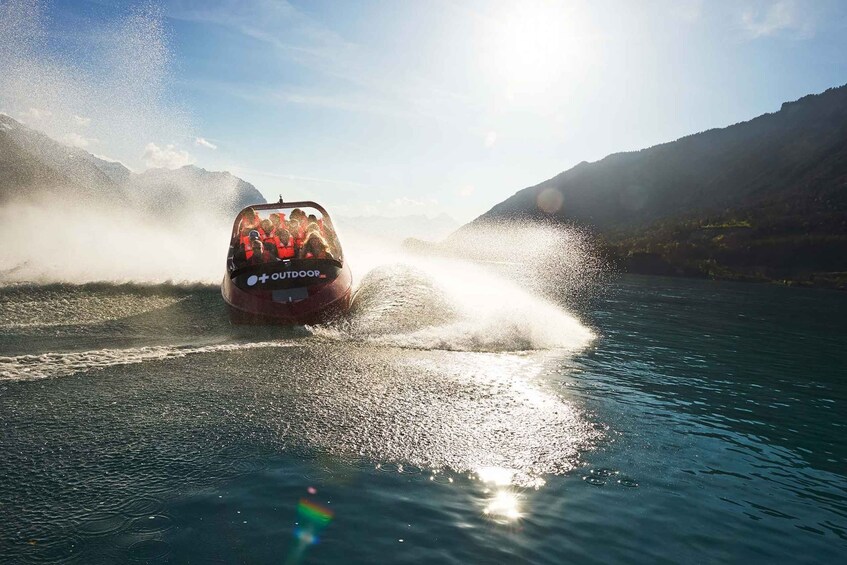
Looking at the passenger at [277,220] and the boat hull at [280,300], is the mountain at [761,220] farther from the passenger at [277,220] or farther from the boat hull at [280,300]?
the boat hull at [280,300]

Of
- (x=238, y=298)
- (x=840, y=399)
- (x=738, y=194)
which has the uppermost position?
(x=738, y=194)

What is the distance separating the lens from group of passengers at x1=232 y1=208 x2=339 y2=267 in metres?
17.4

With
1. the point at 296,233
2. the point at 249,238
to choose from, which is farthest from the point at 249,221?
the point at 249,238

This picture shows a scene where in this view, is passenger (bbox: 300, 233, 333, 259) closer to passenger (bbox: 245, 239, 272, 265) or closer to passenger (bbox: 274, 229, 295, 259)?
passenger (bbox: 274, 229, 295, 259)

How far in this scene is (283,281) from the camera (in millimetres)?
16344

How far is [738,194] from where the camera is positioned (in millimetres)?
169625

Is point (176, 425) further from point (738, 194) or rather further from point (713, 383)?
point (738, 194)

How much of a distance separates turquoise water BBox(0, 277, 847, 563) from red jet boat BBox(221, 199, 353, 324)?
1251 millimetres

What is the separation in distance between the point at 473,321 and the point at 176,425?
11.0m

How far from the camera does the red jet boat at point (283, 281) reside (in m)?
16.1

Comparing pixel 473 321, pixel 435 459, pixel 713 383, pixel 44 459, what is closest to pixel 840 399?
pixel 713 383

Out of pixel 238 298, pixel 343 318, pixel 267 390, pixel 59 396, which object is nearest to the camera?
pixel 59 396

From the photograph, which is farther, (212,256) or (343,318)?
(212,256)

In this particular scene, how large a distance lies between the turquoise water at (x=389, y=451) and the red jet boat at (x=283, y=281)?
4.10 ft
